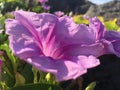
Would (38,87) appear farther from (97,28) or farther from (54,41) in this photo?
(97,28)

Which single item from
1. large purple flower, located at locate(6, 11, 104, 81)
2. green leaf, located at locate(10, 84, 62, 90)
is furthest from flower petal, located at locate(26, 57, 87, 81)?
green leaf, located at locate(10, 84, 62, 90)

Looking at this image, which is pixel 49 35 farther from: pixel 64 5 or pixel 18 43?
pixel 64 5

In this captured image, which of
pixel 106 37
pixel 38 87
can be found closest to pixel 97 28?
pixel 106 37

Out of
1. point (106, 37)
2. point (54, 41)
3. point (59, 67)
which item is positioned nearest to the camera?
point (59, 67)

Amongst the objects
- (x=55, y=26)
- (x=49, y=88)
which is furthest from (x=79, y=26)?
(x=49, y=88)

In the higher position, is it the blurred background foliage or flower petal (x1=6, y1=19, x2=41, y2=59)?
flower petal (x1=6, y1=19, x2=41, y2=59)

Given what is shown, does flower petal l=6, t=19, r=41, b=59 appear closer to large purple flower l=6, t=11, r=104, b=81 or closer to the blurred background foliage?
large purple flower l=6, t=11, r=104, b=81
